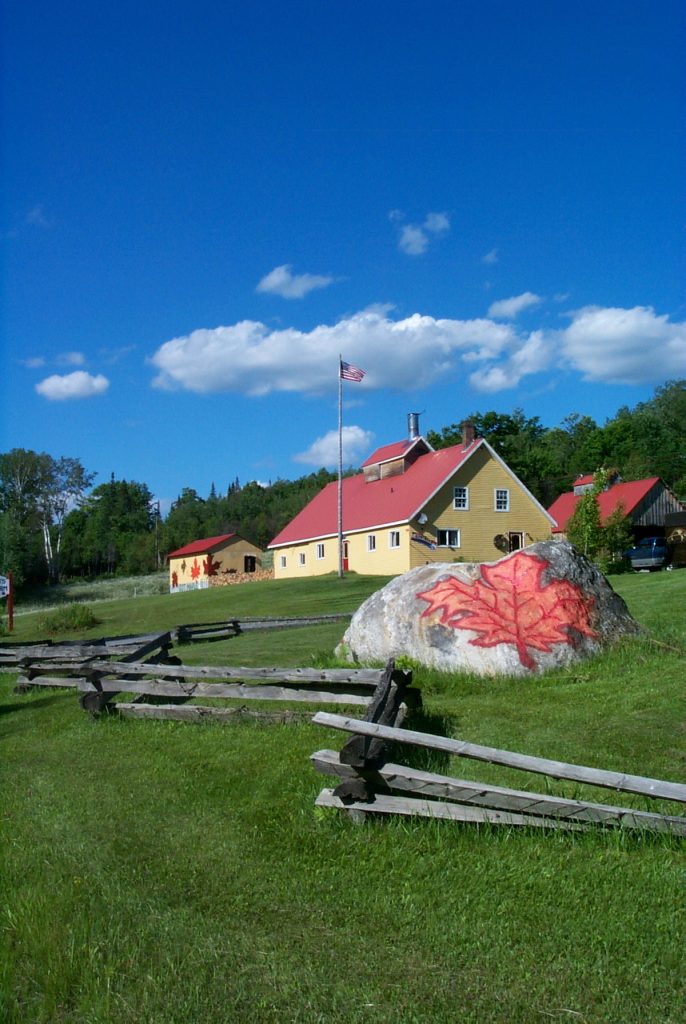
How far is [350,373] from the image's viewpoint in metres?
43.4

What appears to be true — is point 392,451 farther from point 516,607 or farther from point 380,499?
point 516,607

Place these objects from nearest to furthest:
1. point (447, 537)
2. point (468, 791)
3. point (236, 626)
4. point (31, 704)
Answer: point (468, 791), point (31, 704), point (236, 626), point (447, 537)

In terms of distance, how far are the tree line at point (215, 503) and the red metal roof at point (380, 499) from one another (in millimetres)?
19461

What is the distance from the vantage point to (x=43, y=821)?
647cm

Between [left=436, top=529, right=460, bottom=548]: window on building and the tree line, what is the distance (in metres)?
20.9

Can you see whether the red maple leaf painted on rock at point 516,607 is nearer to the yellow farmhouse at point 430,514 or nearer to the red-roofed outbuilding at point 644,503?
the yellow farmhouse at point 430,514

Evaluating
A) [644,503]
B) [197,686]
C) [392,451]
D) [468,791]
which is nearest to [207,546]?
[392,451]

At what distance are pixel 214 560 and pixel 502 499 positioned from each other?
Result: 2673cm

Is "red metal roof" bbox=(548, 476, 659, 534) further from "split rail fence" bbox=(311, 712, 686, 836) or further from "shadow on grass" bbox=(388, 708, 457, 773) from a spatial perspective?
"split rail fence" bbox=(311, 712, 686, 836)

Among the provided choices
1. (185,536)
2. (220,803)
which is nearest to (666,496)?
(220,803)

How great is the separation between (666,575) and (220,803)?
2434 centimetres

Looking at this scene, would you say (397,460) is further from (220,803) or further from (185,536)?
(185,536)

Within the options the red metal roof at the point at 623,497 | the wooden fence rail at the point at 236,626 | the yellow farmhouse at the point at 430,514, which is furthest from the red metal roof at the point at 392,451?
the wooden fence rail at the point at 236,626

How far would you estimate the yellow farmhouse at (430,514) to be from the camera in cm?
4256
